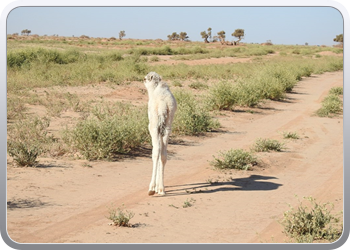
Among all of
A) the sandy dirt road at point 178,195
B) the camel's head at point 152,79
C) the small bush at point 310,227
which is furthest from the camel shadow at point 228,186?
the small bush at point 310,227

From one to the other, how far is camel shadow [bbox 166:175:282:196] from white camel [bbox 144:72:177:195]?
0.40 metres

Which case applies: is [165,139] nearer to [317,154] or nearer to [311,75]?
[317,154]

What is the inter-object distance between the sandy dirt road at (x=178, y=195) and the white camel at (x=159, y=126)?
0.34 meters

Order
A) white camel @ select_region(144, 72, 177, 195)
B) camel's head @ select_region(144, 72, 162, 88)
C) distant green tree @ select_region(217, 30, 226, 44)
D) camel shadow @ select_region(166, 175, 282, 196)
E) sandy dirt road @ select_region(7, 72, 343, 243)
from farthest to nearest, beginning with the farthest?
distant green tree @ select_region(217, 30, 226, 44)
camel shadow @ select_region(166, 175, 282, 196)
camel's head @ select_region(144, 72, 162, 88)
white camel @ select_region(144, 72, 177, 195)
sandy dirt road @ select_region(7, 72, 343, 243)

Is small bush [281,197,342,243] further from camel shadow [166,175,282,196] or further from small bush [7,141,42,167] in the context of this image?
small bush [7,141,42,167]

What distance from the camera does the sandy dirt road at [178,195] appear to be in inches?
238

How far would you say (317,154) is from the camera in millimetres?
11648

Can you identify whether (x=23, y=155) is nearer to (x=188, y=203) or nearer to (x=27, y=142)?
(x=27, y=142)

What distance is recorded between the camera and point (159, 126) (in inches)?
294

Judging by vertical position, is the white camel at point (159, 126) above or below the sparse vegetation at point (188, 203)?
above

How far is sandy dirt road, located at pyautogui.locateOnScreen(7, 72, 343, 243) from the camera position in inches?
238

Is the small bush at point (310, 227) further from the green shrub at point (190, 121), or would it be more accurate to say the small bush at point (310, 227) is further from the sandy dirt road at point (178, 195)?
the green shrub at point (190, 121)

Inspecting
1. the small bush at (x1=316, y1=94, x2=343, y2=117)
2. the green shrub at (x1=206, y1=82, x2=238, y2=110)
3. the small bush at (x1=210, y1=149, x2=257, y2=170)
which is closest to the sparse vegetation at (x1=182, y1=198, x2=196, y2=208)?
the small bush at (x1=210, y1=149, x2=257, y2=170)

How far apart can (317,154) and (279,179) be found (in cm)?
287
